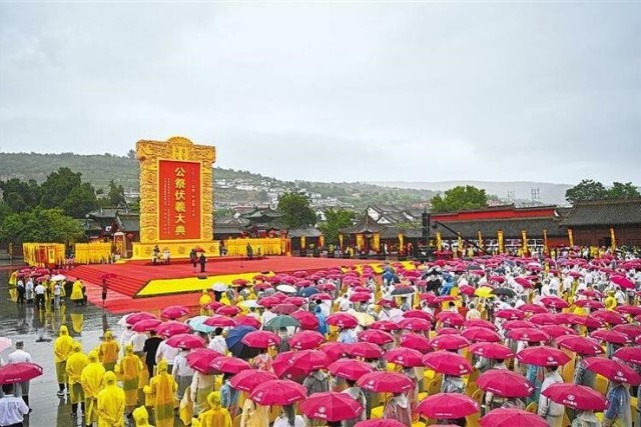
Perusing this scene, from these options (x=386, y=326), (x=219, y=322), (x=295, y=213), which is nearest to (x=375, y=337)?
(x=386, y=326)

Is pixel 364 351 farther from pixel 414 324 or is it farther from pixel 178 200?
pixel 178 200

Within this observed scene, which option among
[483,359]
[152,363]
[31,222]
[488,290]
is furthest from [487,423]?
[31,222]

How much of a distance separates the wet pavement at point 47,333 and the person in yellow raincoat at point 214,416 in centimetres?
359

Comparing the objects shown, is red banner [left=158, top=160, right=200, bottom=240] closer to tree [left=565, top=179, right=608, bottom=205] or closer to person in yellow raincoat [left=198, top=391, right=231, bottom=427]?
person in yellow raincoat [left=198, top=391, right=231, bottom=427]

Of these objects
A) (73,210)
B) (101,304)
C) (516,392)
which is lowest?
(101,304)

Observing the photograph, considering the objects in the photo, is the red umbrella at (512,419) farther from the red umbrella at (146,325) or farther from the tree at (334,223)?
the tree at (334,223)

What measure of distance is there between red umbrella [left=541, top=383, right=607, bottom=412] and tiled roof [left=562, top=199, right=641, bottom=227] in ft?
108

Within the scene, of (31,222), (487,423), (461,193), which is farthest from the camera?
(461,193)

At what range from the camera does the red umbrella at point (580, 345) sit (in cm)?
684

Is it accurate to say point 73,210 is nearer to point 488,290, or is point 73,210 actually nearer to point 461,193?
point 461,193

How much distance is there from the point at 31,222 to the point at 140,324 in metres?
41.7

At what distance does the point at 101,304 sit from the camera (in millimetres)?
19750

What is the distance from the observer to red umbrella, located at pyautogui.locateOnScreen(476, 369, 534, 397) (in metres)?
5.38

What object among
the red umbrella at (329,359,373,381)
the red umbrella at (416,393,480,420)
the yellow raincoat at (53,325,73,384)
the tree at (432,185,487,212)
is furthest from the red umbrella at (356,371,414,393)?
the tree at (432,185,487,212)
